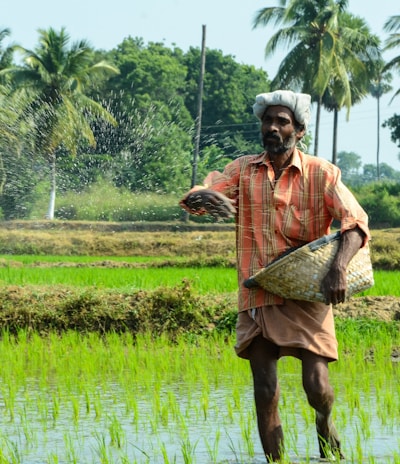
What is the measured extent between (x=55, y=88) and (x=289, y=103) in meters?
29.4

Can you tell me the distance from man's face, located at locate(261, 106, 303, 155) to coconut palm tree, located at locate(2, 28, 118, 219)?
2765 centimetres

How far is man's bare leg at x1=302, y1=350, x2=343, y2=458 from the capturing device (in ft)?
12.0

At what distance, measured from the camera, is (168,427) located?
4.54m

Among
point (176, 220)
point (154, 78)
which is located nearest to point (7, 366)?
point (176, 220)

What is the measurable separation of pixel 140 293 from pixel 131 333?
364mm

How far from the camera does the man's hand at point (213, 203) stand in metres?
3.56

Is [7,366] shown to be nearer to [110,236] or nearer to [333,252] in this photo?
[333,252]

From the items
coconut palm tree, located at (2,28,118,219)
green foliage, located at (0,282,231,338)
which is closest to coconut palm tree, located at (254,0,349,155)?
coconut palm tree, located at (2,28,118,219)

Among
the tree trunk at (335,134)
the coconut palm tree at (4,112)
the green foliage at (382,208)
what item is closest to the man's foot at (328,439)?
the coconut palm tree at (4,112)

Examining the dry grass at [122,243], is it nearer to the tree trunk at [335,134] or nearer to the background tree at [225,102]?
the tree trunk at [335,134]

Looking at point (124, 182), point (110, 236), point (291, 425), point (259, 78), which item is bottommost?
point (291, 425)

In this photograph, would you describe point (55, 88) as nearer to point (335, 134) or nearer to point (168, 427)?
point (335, 134)

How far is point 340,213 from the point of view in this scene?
12.0 ft

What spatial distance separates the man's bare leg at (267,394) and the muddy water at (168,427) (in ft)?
0.47
